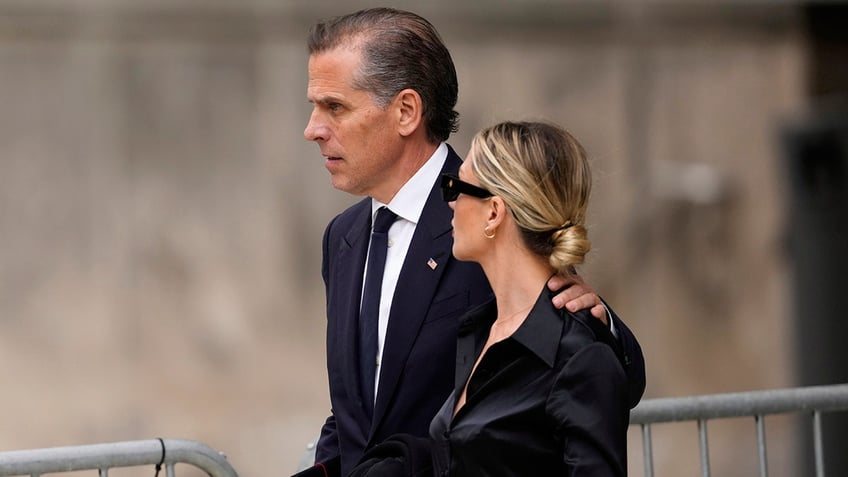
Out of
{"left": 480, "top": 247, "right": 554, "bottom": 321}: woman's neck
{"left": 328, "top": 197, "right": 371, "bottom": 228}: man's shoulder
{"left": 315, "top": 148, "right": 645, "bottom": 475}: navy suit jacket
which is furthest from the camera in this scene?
{"left": 328, "top": 197, "right": 371, "bottom": 228}: man's shoulder

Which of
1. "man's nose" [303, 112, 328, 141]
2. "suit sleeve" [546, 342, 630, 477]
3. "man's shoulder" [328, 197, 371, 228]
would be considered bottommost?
"suit sleeve" [546, 342, 630, 477]

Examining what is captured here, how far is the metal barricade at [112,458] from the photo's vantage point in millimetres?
3395

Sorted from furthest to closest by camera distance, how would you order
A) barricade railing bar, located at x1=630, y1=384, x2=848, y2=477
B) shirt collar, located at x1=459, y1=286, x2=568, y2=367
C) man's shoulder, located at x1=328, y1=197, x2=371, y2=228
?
barricade railing bar, located at x1=630, y1=384, x2=848, y2=477 → man's shoulder, located at x1=328, y1=197, x2=371, y2=228 → shirt collar, located at x1=459, y1=286, x2=568, y2=367

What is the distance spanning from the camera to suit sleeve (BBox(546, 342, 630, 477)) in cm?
253

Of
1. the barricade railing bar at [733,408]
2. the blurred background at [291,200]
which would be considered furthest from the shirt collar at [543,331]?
the blurred background at [291,200]

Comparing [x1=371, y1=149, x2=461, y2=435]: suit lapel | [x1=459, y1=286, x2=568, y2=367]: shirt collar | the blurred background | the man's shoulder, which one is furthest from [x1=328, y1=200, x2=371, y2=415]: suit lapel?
the blurred background

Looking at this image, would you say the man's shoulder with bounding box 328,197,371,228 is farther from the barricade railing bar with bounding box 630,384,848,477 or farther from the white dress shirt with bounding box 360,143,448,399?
the barricade railing bar with bounding box 630,384,848,477

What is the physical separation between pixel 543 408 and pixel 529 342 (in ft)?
0.42

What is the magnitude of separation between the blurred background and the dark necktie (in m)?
4.17

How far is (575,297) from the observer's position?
2.75 metres

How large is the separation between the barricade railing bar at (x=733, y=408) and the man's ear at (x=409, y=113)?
3.95 feet

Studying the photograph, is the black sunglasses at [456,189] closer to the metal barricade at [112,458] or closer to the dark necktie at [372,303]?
the dark necktie at [372,303]

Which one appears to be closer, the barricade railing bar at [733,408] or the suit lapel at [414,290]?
the suit lapel at [414,290]

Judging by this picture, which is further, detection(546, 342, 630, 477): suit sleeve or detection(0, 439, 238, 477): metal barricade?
detection(0, 439, 238, 477): metal barricade
